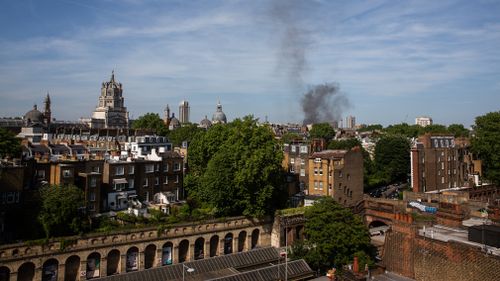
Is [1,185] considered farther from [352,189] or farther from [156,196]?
[352,189]

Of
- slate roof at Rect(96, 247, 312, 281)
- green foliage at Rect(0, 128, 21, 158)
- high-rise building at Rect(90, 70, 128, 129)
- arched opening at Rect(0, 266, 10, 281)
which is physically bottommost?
slate roof at Rect(96, 247, 312, 281)

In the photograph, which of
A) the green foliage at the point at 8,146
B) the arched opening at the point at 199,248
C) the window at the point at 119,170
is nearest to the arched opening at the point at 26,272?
the arched opening at the point at 199,248

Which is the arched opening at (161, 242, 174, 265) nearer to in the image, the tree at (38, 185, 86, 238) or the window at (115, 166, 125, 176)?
the tree at (38, 185, 86, 238)

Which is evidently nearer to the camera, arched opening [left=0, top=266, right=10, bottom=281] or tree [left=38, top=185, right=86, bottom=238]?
arched opening [left=0, top=266, right=10, bottom=281]

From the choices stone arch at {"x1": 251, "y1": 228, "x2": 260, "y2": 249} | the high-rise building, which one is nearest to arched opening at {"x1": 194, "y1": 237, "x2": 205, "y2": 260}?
stone arch at {"x1": 251, "y1": 228, "x2": 260, "y2": 249}

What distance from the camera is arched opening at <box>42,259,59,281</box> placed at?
36.4 m

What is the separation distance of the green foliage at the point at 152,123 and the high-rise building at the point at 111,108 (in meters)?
61.3

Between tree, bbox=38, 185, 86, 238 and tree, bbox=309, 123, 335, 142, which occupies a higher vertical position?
tree, bbox=309, 123, 335, 142

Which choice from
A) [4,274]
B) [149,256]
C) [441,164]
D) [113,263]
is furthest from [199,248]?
[441,164]

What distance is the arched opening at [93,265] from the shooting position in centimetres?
3872

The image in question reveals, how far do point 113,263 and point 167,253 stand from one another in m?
5.52

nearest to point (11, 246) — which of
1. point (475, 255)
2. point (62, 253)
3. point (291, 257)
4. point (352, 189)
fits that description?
point (62, 253)

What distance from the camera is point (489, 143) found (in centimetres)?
7381

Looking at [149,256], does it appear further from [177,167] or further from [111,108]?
[111,108]
